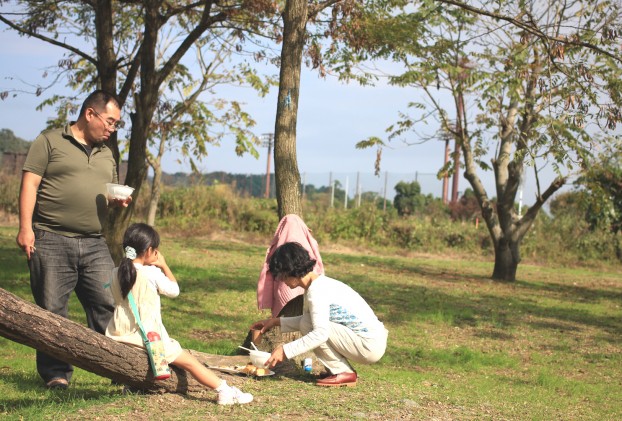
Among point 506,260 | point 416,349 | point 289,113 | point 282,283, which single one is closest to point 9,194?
point 506,260

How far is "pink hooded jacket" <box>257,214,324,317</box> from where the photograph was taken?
20.8ft

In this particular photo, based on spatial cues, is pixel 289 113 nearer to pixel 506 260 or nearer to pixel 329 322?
pixel 329 322

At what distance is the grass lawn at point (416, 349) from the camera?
471cm

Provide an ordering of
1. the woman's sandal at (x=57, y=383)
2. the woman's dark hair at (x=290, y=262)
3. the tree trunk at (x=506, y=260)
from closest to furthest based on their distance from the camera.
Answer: the woman's dark hair at (x=290, y=262)
the woman's sandal at (x=57, y=383)
the tree trunk at (x=506, y=260)

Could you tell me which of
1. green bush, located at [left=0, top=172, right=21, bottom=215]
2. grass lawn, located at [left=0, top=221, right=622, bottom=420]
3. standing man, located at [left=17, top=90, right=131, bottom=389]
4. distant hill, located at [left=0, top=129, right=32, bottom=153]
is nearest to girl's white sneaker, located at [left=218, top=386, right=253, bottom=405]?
grass lawn, located at [left=0, top=221, right=622, bottom=420]

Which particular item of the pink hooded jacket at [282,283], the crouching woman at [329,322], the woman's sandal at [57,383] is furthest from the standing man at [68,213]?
the pink hooded jacket at [282,283]

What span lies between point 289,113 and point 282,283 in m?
1.75

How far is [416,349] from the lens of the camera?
340 inches

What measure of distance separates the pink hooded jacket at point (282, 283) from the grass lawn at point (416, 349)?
2.93ft

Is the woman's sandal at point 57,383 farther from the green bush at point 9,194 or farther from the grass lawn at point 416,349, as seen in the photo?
the green bush at point 9,194

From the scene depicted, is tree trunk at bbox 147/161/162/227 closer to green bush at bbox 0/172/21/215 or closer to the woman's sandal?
green bush at bbox 0/172/21/215

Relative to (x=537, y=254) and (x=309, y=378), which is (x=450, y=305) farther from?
(x=537, y=254)

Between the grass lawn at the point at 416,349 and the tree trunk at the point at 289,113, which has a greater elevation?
the tree trunk at the point at 289,113

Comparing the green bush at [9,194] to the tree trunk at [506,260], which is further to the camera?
the green bush at [9,194]
